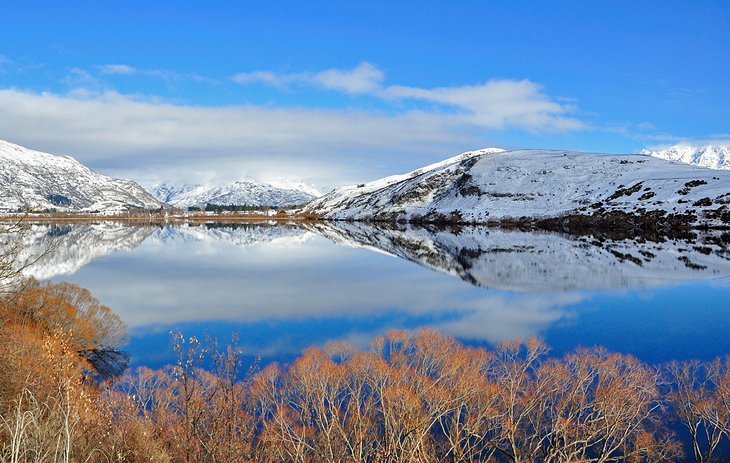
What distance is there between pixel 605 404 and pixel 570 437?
6.31 feet

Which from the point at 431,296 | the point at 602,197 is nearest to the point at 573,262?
the point at 431,296

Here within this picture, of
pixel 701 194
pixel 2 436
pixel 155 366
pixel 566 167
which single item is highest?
pixel 566 167

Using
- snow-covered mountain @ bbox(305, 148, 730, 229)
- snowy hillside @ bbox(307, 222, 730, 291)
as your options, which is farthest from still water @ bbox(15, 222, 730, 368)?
snow-covered mountain @ bbox(305, 148, 730, 229)

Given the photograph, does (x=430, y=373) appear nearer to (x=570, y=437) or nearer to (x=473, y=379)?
(x=473, y=379)

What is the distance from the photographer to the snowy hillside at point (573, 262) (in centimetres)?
5200

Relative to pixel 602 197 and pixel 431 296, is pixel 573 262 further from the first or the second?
pixel 602 197

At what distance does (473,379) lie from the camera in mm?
21109

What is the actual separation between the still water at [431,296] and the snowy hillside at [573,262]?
0.67 feet

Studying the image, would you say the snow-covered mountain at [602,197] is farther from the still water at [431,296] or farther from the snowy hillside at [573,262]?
the still water at [431,296]

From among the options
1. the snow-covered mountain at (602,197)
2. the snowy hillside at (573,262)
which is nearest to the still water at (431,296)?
the snowy hillside at (573,262)

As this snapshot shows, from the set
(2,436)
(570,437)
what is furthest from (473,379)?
(2,436)

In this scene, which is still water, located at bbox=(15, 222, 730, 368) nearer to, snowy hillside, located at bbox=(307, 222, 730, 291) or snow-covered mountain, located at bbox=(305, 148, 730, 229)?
snowy hillside, located at bbox=(307, 222, 730, 291)

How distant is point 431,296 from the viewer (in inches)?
1836

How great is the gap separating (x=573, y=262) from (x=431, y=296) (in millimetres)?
27846
